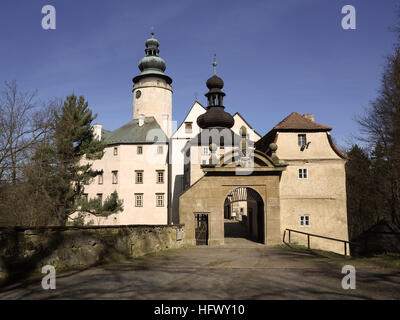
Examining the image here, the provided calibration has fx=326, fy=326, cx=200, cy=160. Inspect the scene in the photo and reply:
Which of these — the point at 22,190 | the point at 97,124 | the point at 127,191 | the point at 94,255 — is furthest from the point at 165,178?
the point at 94,255

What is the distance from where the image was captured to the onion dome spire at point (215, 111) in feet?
92.1

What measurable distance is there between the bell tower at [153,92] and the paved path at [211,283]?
35546 millimetres

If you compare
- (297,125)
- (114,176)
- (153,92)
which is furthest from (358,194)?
(153,92)

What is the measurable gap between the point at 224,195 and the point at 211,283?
458 inches

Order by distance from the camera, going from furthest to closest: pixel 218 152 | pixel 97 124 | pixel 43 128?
1. pixel 97 124
2. pixel 218 152
3. pixel 43 128

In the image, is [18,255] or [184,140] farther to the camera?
[184,140]

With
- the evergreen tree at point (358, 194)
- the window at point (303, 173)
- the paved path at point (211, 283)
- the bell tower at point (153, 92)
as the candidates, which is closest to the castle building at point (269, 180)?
the window at point (303, 173)

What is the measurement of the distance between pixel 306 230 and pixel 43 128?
56.4 ft

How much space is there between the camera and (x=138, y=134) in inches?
1590

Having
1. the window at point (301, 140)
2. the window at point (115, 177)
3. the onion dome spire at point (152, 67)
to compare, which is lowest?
the window at point (115, 177)

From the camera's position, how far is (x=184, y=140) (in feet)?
125

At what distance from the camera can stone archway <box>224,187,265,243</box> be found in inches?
833

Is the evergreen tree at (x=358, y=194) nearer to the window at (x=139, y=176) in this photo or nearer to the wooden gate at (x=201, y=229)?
the wooden gate at (x=201, y=229)
